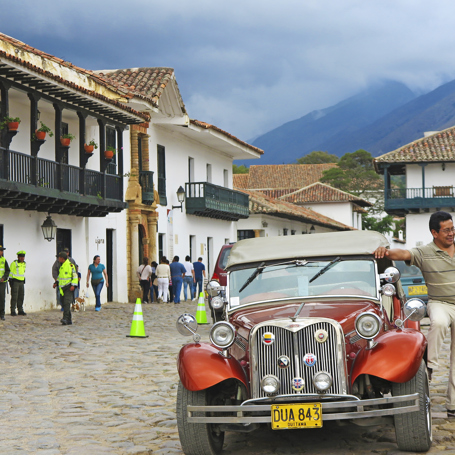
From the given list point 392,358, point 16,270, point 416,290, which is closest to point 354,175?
point 416,290

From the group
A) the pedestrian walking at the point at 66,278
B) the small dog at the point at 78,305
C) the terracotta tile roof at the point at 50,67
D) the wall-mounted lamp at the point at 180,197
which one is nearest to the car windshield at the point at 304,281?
the pedestrian walking at the point at 66,278

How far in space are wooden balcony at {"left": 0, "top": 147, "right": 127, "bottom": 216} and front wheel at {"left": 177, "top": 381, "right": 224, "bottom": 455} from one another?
560 inches

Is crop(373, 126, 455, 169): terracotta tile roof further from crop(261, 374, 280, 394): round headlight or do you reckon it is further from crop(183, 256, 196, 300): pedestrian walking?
crop(261, 374, 280, 394): round headlight

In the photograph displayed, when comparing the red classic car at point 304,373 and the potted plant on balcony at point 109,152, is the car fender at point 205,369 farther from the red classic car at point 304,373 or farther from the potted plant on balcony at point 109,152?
the potted plant on balcony at point 109,152

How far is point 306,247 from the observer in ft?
24.2

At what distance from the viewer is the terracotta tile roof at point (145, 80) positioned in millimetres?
28984

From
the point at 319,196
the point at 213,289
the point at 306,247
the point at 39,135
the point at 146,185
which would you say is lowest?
the point at 213,289

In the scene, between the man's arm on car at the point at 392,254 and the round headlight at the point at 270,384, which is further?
the man's arm on car at the point at 392,254

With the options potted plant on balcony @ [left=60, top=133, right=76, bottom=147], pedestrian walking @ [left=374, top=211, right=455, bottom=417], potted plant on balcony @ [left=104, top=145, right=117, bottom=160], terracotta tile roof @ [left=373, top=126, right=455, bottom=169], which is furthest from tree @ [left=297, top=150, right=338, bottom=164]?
pedestrian walking @ [left=374, top=211, right=455, bottom=417]

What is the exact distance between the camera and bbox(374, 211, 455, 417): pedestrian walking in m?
7.05

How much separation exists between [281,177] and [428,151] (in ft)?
105

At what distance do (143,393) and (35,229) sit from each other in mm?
15067

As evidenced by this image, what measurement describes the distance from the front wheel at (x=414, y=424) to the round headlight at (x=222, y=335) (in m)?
1.21

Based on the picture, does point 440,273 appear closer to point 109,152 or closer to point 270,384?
point 270,384
